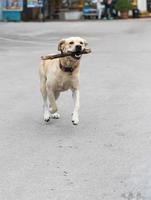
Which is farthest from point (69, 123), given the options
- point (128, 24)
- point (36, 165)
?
point (128, 24)

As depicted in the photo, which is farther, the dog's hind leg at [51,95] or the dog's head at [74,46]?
the dog's hind leg at [51,95]

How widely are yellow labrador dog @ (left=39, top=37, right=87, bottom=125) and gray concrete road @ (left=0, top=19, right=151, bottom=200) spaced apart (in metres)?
0.43

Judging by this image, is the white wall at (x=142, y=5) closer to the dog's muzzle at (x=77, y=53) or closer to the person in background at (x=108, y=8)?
the person in background at (x=108, y=8)

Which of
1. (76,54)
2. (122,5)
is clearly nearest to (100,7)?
(122,5)

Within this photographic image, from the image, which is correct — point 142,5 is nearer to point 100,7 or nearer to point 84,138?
point 100,7

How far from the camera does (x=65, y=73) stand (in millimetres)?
9102

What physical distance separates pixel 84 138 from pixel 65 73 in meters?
0.92

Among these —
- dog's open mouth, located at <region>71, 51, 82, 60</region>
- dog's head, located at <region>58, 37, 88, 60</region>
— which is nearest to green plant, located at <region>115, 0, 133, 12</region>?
dog's head, located at <region>58, 37, 88, 60</region>

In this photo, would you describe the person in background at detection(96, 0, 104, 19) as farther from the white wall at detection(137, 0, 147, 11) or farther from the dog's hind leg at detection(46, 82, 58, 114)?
the dog's hind leg at detection(46, 82, 58, 114)

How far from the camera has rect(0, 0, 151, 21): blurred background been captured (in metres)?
40.2

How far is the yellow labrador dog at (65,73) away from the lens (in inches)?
347

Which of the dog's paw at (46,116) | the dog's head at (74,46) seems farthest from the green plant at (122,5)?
the dog's head at (74,46)

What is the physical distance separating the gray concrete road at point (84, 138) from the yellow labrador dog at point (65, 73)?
1.41ft

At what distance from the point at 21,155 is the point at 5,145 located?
59 centimetres
